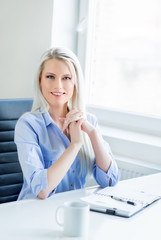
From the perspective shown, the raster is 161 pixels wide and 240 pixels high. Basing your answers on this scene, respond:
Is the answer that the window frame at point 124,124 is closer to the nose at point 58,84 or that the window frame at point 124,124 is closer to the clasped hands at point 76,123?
the clasped hands at point 76,123

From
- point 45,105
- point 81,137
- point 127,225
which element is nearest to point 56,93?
point 45,105

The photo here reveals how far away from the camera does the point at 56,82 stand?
1.79 meters

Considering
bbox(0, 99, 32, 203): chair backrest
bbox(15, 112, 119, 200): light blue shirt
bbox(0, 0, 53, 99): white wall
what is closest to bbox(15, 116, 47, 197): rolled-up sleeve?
bbox(15, 112, 119, 200): light blue shirt

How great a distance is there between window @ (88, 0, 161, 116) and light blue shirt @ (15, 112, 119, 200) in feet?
2.67

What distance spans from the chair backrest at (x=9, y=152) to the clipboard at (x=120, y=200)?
565 mm

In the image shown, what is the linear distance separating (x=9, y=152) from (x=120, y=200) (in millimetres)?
730

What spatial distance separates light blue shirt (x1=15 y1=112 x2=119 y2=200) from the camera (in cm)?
161

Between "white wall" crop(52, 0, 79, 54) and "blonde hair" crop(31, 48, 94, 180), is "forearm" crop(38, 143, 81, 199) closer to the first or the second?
"blonde hair" crop(31, 48, 94, 180)

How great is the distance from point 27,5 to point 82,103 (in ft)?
3.17

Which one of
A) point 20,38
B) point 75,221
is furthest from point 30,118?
point 20,38

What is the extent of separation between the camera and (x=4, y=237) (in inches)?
45.1

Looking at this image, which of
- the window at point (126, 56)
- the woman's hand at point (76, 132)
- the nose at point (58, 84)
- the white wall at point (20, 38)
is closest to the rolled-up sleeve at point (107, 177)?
the woman's hand at point (76, 132)

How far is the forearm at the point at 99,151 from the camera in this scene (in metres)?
1.78

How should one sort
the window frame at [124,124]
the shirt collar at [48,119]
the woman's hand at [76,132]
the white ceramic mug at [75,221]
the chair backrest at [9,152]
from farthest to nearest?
1. the window frame at [124,124]
2. the chair backrest at [9,152]
3. the shirt collar at [48,119]
4. the woman's hand at [76,132]
5. the white ceramic mug at [75,221]
